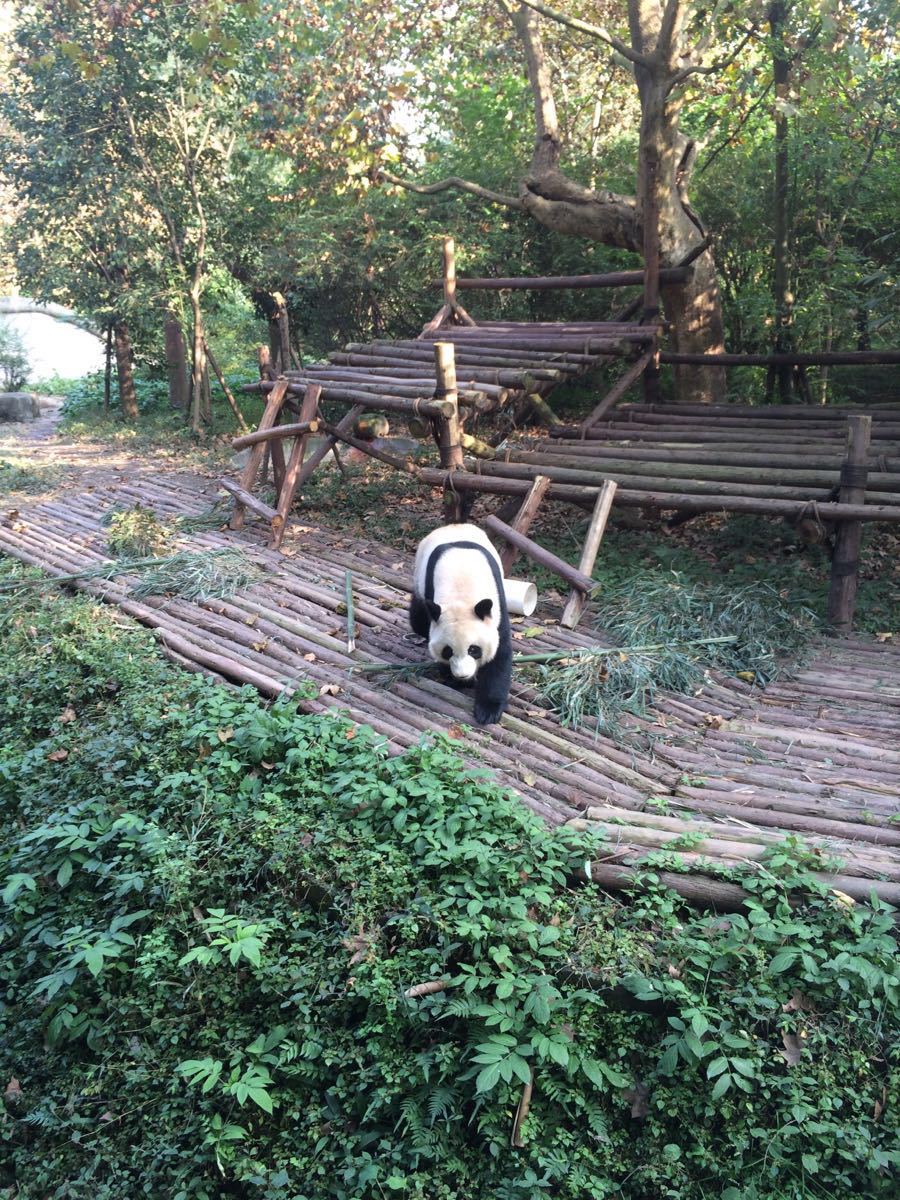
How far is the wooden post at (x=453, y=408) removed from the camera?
6.43 m

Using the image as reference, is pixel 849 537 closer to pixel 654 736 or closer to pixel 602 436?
pixel 654 736

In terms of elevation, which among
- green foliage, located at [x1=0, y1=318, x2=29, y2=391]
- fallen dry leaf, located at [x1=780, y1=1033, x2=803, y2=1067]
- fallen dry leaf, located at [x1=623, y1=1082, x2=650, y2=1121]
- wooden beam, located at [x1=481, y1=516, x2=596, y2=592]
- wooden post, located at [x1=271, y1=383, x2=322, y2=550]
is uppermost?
green foliage, located at [x1=0, y1=318, x2=29, y2=391]

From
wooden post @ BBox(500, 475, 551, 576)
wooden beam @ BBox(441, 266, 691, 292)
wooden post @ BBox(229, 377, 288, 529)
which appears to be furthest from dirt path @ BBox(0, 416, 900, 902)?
wooden beam @ BBox(441, 266, 691, 292)

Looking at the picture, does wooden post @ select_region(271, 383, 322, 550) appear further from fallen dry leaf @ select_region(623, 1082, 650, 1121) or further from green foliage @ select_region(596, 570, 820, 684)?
fallen dry leaf @ select_region(623, 1082, 650, 1121)

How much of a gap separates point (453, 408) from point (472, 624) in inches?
99.1

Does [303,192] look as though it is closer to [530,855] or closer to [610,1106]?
[530,855]

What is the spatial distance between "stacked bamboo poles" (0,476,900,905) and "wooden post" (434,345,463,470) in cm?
100

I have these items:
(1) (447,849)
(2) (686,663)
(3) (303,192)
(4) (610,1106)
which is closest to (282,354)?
(3) (303,192)

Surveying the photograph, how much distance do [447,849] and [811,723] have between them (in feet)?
7.09

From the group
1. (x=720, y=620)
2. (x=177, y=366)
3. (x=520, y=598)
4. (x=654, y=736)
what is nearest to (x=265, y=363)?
(x=520, y=598)

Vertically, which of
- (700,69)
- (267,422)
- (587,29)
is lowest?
(267,422)

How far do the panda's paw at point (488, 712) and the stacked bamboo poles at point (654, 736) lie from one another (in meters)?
0.07

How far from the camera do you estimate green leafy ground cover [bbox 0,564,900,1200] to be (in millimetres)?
2920

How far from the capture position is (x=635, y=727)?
4.59 m
